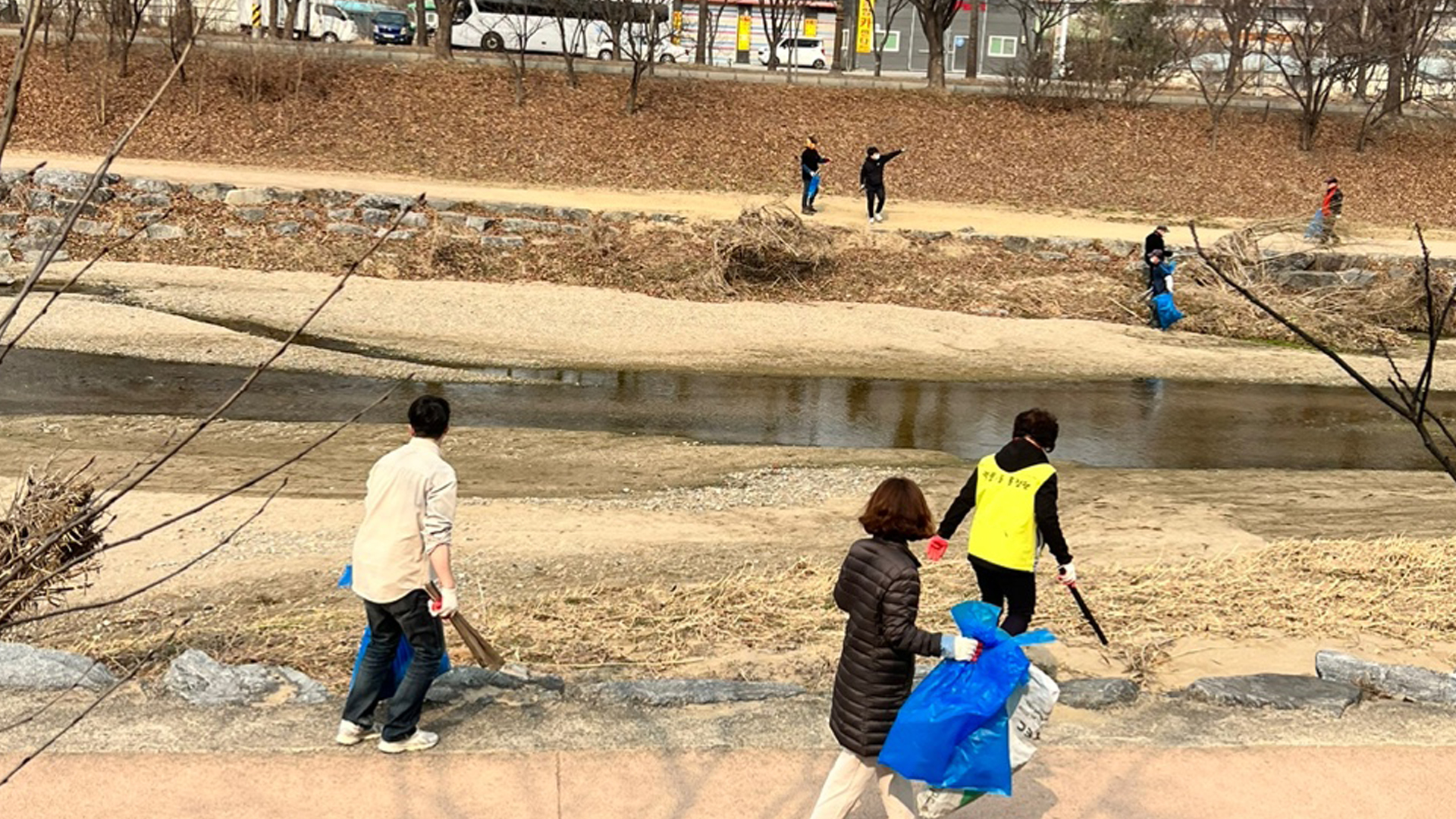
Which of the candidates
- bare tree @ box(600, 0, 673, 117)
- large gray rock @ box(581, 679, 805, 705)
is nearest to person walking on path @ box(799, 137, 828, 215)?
bare tree @ box(600, 0, 673, 117)

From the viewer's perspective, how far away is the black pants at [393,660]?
19.5 ft

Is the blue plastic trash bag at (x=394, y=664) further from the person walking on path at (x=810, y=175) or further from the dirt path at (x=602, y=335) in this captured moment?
the person walking on path at (x=810, y=175)

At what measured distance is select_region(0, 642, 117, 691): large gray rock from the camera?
21.3 feet

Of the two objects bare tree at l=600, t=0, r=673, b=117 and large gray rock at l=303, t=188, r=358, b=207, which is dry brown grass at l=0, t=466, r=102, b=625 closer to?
large gray rock at l=303, t=188, r=358, b=207

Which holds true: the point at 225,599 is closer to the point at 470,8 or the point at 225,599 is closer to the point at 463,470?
the point at 463,470

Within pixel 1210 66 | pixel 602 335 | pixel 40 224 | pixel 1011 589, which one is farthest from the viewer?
pixel 1210 66

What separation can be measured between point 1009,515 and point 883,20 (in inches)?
1826

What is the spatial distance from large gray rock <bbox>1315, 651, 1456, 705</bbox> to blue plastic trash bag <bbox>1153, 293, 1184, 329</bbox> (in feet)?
54.6

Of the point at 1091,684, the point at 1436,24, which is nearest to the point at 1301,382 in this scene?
the point at 1091,684

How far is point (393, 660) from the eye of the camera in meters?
6.13

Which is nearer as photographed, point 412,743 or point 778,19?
point 412,743

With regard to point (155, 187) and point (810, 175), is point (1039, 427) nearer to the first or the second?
point (810, 175)

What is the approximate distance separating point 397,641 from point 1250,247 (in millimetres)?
23095

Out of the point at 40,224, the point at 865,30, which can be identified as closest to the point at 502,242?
the point at 40,224
